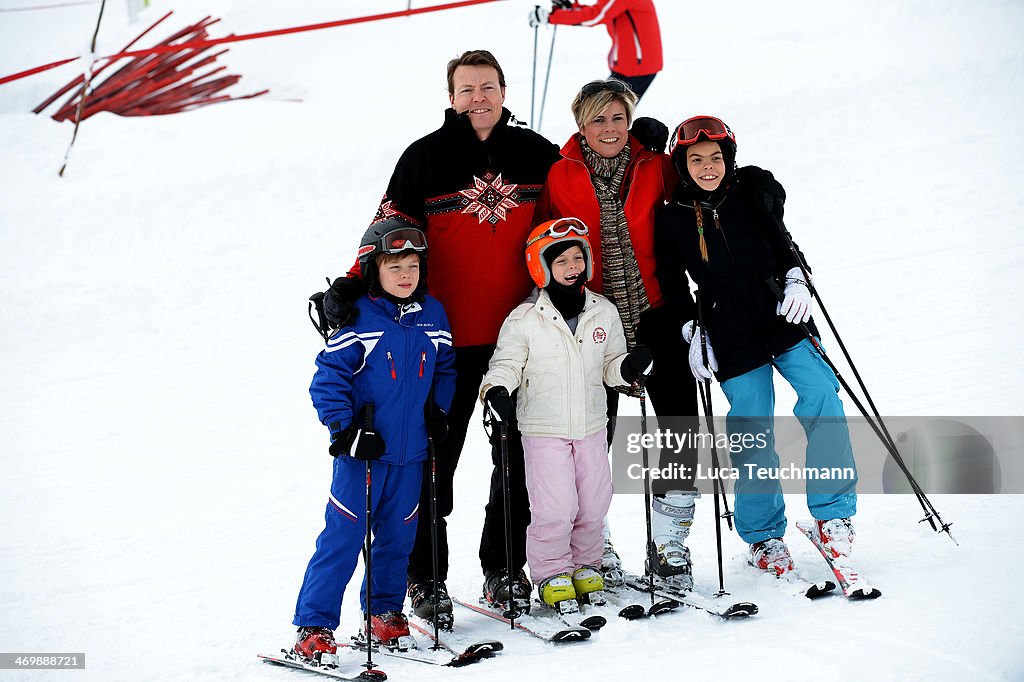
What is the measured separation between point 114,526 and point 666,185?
2688 mm

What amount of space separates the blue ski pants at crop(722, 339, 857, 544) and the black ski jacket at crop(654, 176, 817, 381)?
0.07 metres

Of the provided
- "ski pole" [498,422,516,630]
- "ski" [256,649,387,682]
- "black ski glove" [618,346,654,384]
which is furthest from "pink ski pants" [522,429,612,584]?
"ski" [256,649,387,682]

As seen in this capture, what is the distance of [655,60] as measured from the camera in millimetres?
7133

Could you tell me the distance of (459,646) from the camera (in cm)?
279

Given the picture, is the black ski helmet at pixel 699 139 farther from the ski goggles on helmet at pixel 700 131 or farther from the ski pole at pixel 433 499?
the ski pole at pixel 433 499

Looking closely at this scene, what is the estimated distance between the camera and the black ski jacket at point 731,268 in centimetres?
303

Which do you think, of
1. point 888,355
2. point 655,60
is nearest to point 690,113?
point 655,60

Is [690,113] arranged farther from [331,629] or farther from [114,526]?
[331,629]

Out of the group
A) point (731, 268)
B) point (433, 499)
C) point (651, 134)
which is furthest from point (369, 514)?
point (651, 134)

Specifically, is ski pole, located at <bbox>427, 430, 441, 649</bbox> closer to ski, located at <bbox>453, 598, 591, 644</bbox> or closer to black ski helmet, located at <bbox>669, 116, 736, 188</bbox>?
ski, located at <bbox>453, 598, 591, 644</bbox>

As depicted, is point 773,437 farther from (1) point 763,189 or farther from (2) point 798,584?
(1) point 763,189

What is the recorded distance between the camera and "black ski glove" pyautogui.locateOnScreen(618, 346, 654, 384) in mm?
2896

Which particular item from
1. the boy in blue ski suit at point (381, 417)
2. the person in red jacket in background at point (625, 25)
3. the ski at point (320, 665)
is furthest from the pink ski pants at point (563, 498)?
the person in red jacket in background at point (625, 25)

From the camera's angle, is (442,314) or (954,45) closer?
(442,314)
